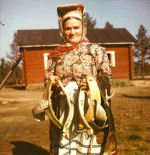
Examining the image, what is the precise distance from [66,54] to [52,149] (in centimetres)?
109

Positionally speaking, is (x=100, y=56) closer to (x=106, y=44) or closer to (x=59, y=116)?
(x=59, y=116)

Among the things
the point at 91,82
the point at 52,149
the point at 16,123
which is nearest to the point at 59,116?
the point at 52,149

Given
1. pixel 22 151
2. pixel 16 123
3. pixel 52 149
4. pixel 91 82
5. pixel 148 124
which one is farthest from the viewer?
pixel 16 123

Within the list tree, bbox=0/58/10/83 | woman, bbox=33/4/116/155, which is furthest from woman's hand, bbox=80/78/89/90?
tree, bbox=0/58/10/83

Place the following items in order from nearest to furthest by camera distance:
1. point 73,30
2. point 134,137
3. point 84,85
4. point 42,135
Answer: point 84,85, point 73,30, point 134,137, point 42,135

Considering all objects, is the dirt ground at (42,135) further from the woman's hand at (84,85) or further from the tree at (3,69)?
the tree at (3,69)

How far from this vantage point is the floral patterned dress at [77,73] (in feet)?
6.55

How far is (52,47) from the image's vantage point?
1631 cm

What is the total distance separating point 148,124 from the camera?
4848 mm

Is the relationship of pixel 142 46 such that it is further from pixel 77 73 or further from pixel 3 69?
pixel 77 73

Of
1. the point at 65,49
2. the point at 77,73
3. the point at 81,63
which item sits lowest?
the point at 77,73

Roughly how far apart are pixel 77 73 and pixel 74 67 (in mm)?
73

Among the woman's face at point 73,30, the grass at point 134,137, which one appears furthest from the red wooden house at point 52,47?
the woman's face at point 73,30

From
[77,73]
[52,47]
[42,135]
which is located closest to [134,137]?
[42,135]
